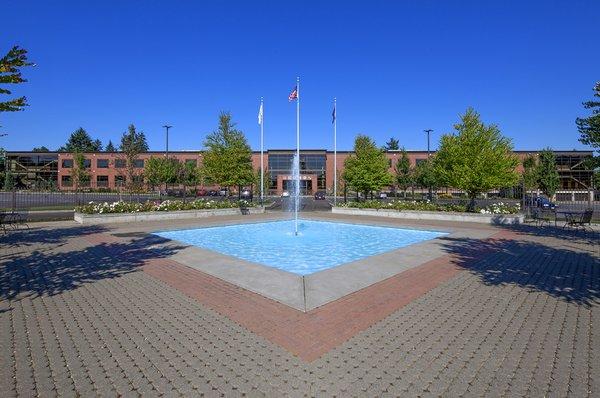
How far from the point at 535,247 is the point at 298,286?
10605 mm

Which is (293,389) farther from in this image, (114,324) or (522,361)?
(114,324)

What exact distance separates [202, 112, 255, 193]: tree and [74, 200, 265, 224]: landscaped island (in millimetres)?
2171

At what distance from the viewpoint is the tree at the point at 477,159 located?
23.4 m

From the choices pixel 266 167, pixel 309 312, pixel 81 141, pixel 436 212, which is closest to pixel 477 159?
pixel 436 212

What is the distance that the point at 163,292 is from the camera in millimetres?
7988

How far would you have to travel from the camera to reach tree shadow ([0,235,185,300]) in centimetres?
828

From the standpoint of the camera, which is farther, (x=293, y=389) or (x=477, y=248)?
(x=477, y=248)

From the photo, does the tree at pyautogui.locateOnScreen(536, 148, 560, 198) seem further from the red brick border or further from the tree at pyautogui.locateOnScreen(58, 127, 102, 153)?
the tree at pyautogui.locateOnScreen(58, 127, 102, 153)

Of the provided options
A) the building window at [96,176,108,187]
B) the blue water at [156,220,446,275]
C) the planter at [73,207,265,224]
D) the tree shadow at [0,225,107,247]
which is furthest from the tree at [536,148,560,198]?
the building window at [96,176,108,187]

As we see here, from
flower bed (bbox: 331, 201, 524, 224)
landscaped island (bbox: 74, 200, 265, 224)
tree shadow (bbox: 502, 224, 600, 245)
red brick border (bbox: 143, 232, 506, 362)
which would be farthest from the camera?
flower bed (bbox: 331, 201, 524, 224)

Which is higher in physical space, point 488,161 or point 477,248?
point 488,161

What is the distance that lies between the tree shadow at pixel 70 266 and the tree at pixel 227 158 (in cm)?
1447

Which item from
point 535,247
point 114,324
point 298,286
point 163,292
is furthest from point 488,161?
point 114,324

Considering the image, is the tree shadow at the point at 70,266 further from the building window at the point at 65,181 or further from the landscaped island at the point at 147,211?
the building window at the point at 65,181
